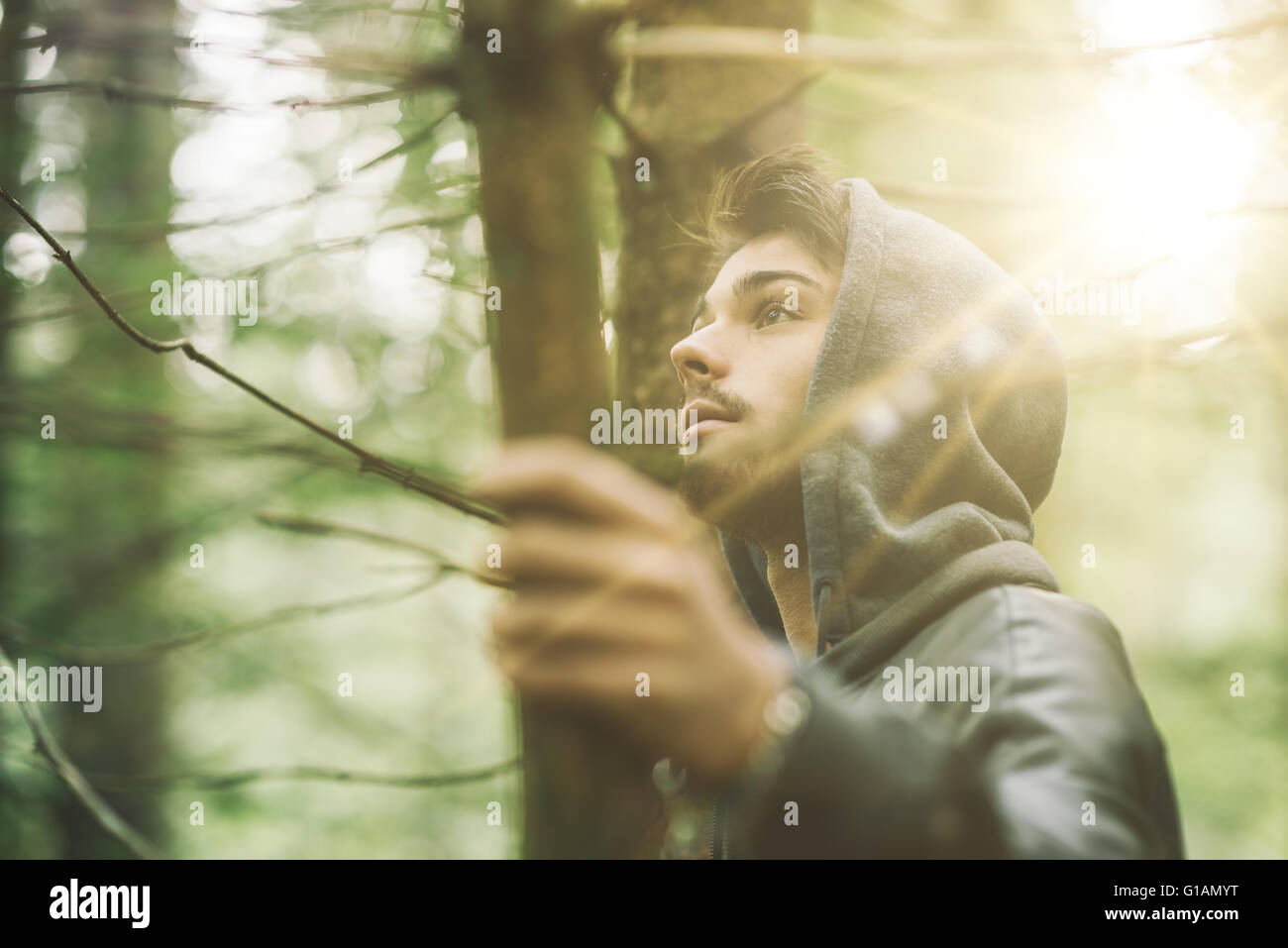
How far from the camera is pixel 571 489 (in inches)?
23.8

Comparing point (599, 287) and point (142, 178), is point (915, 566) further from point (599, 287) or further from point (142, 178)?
point (142, 178)

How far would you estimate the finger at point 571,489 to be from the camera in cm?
60

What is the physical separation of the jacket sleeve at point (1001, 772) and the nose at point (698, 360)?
587mm

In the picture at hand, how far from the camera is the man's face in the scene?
1.51 meters

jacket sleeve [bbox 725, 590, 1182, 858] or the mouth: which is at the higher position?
the mouth

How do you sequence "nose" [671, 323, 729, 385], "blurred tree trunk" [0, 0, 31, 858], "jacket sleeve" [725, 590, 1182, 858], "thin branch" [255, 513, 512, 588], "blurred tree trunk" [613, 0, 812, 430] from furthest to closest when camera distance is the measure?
"blurred tree trunk" [0, 0, 31, 858]
"blurred tree trunk" [613, 0, 812, 430]
"nose" [671, 323, 729, 385]
"thin branch" [255, 513, 512, 588]
"jacket sleeve" [725, 590, 1182, 858]

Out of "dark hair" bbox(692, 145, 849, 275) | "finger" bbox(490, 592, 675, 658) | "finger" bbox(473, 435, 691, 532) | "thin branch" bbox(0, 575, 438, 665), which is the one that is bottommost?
"finger" bbox(490, 592, 675, 658)

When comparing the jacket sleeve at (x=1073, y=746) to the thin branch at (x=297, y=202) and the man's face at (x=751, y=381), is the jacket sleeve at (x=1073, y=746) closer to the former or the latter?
the man's face at (x=751, y=381)

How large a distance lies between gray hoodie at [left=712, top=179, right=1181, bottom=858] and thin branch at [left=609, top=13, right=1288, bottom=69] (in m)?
0.26

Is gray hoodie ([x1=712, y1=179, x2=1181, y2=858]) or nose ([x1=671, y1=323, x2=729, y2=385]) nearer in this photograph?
gray hoodie ([x1=712, y1=179, x2=1181, y2=858])

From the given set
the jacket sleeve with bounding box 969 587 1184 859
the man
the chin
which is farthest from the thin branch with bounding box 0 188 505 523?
the jacket sleeve with bounding box 969 587 1184 859

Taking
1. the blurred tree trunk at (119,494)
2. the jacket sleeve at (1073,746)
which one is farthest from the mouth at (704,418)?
the blurred tree trunk at (119,494)

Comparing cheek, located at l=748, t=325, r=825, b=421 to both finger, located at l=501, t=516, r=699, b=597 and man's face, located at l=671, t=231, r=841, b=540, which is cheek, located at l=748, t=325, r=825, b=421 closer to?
man's face, located at l=671, t=231, r=841, b=540
